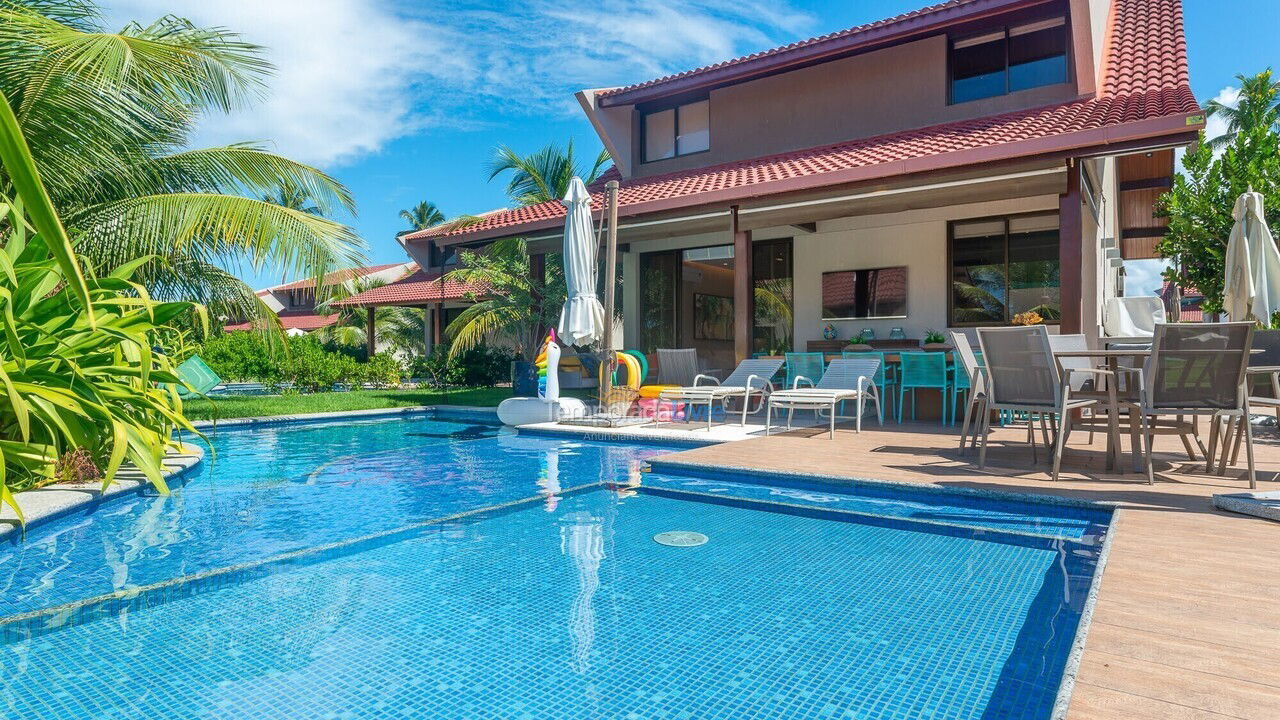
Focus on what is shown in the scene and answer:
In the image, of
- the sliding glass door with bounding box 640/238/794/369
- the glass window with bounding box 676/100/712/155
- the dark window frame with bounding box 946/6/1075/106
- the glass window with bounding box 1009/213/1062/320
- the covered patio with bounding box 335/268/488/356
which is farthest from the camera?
the covered patio with bounding box 335/268/488/356

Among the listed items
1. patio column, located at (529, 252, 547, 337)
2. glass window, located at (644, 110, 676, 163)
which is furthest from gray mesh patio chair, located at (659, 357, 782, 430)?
glass window, located at (644, 110, 676, 163)

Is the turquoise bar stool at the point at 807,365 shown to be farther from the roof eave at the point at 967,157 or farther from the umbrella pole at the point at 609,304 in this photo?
the umbrella pole at the point at 609,304

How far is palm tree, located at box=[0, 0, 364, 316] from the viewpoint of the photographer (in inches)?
251

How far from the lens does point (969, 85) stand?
1204 centimetres

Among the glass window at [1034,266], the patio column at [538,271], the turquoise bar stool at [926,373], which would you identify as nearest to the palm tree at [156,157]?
the patio column at [538,271]

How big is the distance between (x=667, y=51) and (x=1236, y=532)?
19.3 m

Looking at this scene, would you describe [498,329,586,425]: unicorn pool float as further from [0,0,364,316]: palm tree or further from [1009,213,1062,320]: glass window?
[1009,213,1062,320]: glass window

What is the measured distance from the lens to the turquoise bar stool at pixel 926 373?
9.18m

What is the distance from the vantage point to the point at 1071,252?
27.1 feet

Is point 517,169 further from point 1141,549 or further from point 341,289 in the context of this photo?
point 1141,549

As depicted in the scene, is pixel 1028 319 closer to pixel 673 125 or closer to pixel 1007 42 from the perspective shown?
pixel 1007 42

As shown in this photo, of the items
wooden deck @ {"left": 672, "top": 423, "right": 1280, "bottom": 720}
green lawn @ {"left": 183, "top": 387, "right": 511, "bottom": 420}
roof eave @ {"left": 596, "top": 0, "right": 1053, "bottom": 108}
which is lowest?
wooden deck @ {"left": 672, "top": 423, "right": 1280, "bottom": 720}

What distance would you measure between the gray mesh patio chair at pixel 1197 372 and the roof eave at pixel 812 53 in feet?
25.8

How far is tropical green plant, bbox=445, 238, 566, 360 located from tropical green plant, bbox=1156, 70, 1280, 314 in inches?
441
